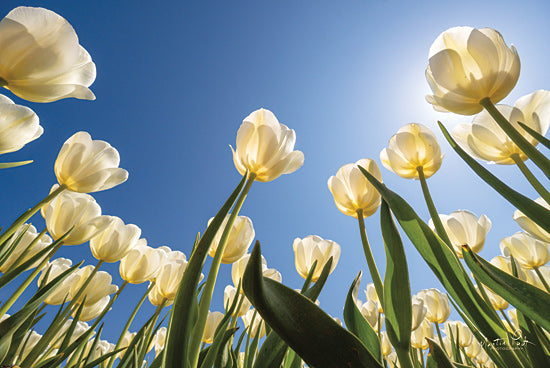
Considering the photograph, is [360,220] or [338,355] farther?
[360,220]

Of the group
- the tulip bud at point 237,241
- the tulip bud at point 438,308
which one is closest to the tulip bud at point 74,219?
the tulip bud at point 237,241

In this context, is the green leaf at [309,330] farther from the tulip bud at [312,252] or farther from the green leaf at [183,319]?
the tulip bud at [312,252]

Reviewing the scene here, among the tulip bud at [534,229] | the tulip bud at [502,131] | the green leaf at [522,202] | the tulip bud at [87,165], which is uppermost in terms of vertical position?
the tulip bud at [87,165]

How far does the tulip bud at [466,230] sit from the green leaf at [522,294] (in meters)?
0.80

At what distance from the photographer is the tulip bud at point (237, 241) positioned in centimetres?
99

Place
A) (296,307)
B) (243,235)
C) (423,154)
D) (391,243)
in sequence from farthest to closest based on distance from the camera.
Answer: (243,235) → (423,154) → (391,243) → (296,307)

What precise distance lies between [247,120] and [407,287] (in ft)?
1.79

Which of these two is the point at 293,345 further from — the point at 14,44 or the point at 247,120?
the point at 14,44

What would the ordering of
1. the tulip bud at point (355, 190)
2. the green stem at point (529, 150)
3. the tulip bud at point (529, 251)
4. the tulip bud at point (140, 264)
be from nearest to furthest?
the green stem at point (529, 150) < the tulip bud at point (355, 190) < the tulip bud at point (140, 264) < the tulip bud at point (529, 251)

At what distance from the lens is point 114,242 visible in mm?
1195

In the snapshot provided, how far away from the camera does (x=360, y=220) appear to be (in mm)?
828

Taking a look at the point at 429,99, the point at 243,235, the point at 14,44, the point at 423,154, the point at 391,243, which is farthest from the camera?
the point at 243,235

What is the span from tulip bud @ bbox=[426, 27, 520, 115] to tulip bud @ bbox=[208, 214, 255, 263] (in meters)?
0.66

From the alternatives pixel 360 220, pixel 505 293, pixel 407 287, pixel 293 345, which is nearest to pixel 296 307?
pixel 293 345
